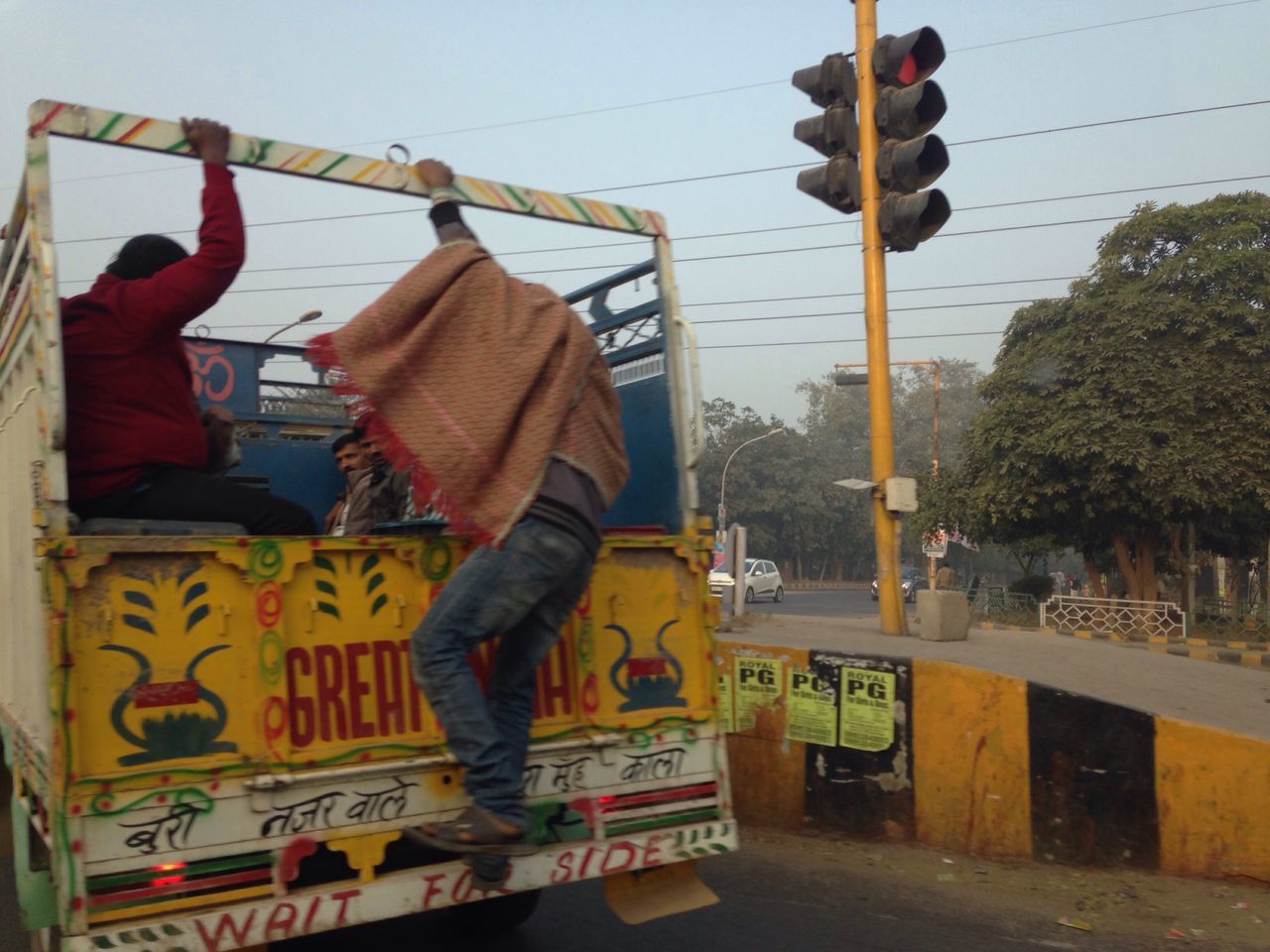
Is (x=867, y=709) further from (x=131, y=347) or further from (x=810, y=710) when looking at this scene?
(x=131, y=347)

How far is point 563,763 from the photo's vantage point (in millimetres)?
3352

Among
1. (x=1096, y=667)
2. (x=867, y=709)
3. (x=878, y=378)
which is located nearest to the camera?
(x=867, y=709)

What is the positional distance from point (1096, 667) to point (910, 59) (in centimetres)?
448

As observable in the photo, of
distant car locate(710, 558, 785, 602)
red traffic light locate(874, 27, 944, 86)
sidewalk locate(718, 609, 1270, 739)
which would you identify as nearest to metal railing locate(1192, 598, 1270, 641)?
sidewalk locate(718, 609, 1270, 739)

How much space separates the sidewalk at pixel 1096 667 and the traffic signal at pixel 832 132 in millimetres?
3493

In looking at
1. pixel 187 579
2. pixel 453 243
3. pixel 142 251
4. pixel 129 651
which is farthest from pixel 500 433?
pixel 142 251

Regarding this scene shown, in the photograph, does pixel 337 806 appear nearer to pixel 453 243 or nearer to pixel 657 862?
pixel 657 862

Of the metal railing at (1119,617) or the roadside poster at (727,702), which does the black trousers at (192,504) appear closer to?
the roadside poster at (727,702)

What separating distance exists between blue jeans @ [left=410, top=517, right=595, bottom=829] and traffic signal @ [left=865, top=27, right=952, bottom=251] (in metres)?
5.88

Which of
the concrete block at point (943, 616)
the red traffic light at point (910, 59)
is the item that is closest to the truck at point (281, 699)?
the red traffic light at point (910, 59)

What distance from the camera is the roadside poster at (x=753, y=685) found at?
5.88 metres

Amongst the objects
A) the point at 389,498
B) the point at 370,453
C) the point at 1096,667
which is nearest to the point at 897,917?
the point at 389,498

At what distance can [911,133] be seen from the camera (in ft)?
26.6

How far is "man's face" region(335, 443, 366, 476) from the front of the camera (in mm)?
5336
